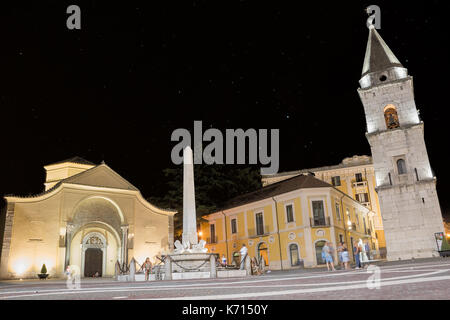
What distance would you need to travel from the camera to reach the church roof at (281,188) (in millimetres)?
31066

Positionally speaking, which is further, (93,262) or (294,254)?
(294,254)

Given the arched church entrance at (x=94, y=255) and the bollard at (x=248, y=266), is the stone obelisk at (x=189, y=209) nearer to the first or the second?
the bollard at (x=248, y=266)

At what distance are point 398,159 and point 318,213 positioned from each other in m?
7.93

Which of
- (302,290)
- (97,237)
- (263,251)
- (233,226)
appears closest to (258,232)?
(263,251)

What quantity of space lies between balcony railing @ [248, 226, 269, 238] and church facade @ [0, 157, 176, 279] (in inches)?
299

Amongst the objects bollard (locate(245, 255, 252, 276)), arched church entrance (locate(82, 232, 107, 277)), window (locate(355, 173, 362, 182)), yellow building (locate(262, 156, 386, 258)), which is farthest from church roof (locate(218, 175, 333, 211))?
window (locate(355, 173, 362, 182))

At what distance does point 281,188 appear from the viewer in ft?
110

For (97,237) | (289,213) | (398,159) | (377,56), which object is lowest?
(97,237)

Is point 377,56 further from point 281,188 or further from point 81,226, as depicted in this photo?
point 81,226

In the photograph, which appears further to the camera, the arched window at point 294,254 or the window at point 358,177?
the window at point 358,177

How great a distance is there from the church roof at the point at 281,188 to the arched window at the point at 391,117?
24.1 feet

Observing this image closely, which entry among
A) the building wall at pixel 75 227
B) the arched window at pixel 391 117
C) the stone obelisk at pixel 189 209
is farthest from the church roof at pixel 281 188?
the stone obelisk at pixel 189 209

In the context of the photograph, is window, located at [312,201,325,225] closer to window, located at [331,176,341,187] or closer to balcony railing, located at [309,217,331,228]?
balcony railing, located at [309,217,331,228]
